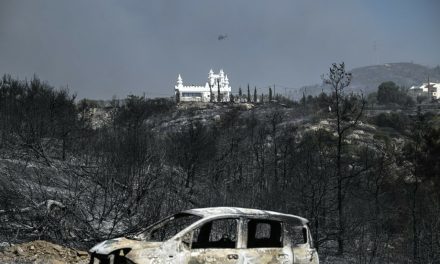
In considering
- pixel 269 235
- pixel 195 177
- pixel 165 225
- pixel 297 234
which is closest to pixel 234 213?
pixel 269 235

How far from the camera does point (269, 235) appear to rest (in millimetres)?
9547

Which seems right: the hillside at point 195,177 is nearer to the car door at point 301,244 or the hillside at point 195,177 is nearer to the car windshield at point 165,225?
the car windshield at point 165,225

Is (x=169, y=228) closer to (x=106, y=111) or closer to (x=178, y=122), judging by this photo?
(x=178, y=122)

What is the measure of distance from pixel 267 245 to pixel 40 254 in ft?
23.7

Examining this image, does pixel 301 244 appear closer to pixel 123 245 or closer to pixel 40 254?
pixel 123 245

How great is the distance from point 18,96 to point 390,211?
49142mm

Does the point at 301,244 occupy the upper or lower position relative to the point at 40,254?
upper

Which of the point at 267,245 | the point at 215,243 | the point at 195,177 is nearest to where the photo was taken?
the point at 267,245

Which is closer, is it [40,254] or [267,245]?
[267,245]

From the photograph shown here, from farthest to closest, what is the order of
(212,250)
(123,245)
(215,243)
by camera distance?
(215,243) < (212,250) < (123,245)

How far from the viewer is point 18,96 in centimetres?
6688

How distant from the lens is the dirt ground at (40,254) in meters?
13.1

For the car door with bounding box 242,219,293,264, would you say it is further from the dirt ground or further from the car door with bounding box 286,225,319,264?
the dirt ground

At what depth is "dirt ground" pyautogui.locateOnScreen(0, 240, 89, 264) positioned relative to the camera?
1311cm
